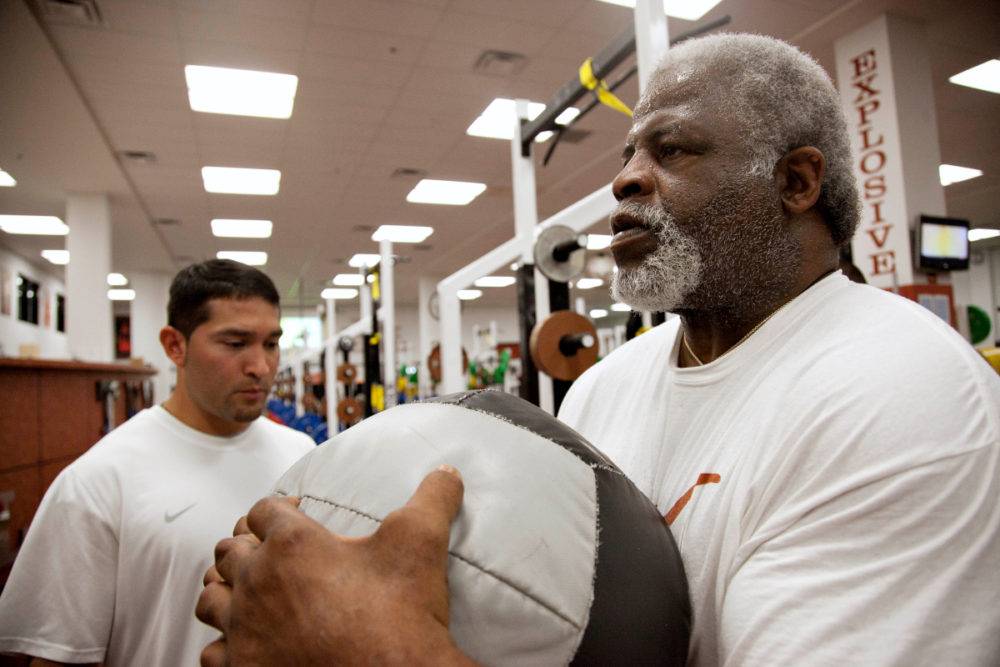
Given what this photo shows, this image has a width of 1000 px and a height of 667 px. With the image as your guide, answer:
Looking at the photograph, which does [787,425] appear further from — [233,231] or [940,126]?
[233,231]

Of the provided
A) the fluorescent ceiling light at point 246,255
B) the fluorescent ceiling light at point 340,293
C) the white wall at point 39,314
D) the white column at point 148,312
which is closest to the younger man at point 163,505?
the white wall at point 39,314

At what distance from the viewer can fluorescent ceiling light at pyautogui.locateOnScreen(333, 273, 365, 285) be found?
41.8 feet

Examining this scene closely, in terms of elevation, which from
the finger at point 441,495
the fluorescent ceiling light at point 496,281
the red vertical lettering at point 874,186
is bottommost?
the finger at point 441,495

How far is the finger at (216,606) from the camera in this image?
1.98 feet

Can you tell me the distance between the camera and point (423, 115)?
231 inches

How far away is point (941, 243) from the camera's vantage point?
4242 millimetres

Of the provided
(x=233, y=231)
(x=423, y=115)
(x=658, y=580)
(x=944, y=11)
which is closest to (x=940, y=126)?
(x=944, y=11)

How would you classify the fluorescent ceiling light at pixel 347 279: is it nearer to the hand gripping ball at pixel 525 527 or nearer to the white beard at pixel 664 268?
the white beard at pixel 664 268

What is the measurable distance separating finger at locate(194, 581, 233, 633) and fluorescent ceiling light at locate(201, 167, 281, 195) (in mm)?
7085

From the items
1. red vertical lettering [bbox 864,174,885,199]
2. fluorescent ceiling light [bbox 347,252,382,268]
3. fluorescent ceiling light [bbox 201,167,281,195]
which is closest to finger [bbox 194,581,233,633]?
red vertical lettering [bbox 864,174,885,199]

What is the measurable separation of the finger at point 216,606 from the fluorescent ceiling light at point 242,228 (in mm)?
9047

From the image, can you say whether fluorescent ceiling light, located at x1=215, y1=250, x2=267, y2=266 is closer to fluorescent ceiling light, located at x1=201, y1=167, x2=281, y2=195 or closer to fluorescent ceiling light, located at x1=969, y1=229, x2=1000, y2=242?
fluorescent ceiling light, located at x1=201, y1=167, x2=281, y2=195

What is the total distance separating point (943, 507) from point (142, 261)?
12.7 m

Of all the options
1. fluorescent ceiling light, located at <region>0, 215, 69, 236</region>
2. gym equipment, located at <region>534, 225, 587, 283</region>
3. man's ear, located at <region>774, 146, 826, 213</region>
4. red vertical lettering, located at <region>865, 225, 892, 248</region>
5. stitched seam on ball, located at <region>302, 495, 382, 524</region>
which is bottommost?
stitched seam on ball, located at <region>302, 495, 382, 524</region>
